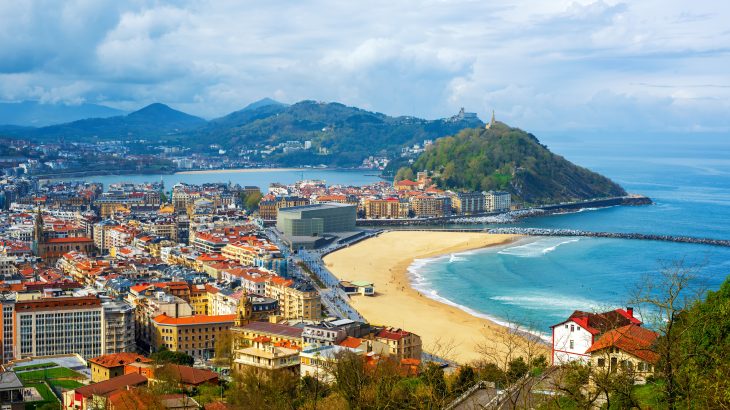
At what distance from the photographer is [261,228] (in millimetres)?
48969

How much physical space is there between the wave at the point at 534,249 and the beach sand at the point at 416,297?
1780 millimetres

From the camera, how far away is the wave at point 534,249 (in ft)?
135

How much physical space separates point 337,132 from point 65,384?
5094 inches

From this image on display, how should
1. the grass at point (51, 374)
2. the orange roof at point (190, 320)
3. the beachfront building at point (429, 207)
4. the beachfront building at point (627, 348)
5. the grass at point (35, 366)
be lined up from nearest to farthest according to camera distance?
the beachfront building at point (627, 348)
the grass at point (51, 374)
the grass at point (35, 366)
the orange roof at point (190, 320)
the beachfront building at point (429, 207)

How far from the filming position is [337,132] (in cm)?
14712

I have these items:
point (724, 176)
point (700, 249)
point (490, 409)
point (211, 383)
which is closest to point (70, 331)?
point (211, 383)

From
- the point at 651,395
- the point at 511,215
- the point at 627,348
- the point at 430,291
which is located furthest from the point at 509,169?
the point at 651,395

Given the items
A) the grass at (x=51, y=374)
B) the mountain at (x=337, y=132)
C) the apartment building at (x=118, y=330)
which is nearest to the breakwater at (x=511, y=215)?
the apartment building at (x=118, y=330)

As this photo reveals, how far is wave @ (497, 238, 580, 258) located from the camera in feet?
135

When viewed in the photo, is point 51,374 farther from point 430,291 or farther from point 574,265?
point 574,265

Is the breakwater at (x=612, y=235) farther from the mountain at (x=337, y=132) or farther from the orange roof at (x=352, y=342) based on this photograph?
the mountain at (x=337, y=132)

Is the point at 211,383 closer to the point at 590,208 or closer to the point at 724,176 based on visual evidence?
the point at 590,208

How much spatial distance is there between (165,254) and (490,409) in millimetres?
29736

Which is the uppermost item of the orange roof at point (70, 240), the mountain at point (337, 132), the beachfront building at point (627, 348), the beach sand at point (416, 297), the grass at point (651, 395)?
the mountain at point (337, 132)
